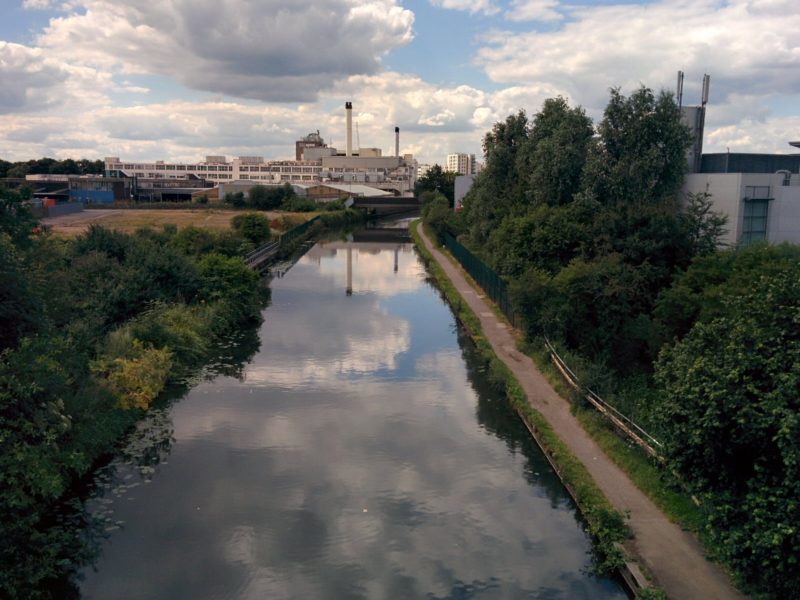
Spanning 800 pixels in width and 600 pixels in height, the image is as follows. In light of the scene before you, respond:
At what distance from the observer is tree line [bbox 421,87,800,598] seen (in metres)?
10.1

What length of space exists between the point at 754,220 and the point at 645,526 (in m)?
18.9

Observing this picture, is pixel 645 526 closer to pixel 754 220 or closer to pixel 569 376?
pixel 569 376

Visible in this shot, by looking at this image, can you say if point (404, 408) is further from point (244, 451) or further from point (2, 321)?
point (2, 321)

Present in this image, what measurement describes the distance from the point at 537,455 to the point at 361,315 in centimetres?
1913

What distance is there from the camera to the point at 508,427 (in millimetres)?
20766

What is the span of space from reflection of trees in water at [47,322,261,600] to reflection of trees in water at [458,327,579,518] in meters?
9.06

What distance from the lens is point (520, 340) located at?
28.5m

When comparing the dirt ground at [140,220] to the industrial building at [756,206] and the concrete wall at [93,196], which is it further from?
the industrial building at [756,206]

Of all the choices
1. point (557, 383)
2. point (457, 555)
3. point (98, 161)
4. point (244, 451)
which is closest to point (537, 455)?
point (557, 383)

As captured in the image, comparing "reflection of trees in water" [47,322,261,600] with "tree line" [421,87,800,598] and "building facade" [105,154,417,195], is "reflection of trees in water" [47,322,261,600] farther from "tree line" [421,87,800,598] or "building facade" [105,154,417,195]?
"building facade" [105,154,417,195]

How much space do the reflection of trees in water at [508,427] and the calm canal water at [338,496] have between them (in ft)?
0.21

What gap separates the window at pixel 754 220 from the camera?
28.1 m

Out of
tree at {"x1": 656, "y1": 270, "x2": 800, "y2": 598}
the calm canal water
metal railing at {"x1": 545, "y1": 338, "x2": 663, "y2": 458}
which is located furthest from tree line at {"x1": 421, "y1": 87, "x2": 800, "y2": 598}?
the calm canal water

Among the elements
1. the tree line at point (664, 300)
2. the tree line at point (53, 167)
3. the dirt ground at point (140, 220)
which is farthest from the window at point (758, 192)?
the tree line at point (53, 167)
